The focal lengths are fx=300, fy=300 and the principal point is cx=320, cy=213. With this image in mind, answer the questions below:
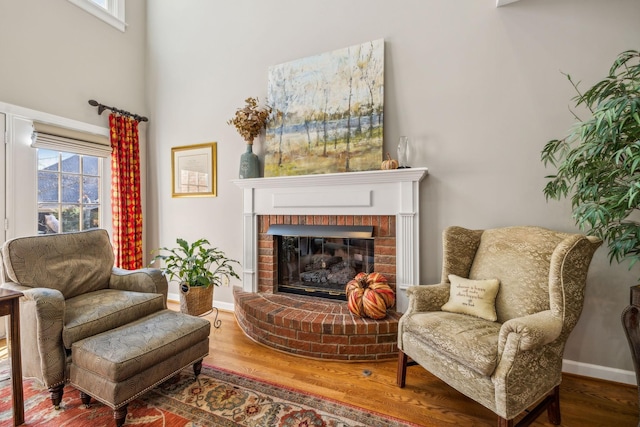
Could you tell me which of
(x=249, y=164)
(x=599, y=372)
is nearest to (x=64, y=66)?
(x=249, y=164)

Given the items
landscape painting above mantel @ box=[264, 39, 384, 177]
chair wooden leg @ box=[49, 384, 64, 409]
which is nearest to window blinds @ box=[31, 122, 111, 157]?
landscape painting above mantel @ box=[264, 39, 384, 177]

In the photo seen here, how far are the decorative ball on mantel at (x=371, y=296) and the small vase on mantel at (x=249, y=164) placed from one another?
1.46 meters

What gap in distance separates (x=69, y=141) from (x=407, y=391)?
3.68 metres

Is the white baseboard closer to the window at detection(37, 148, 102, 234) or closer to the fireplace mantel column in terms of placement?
the fireplace mantel column

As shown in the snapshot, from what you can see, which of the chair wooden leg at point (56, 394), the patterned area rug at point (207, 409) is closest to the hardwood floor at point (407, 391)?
the patterned area rug at point (207, 409)

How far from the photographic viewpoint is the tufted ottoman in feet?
4.96

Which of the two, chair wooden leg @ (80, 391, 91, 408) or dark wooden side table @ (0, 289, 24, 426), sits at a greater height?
dark wooden side table @ (0, 289, 24, 426)

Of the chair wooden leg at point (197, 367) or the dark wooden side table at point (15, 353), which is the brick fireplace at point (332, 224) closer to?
the chair wooden leg at point (197, 367)

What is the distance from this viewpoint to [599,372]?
2.04 metres

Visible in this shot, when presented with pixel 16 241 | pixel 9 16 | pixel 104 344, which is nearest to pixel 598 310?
pixel 104 344

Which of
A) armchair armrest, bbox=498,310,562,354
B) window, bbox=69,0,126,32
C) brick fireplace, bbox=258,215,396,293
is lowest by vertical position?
armchair armrest, bbox=498,310,562,354

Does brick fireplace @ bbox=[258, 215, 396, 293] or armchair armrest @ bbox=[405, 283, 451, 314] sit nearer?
armchair armrest @ bbox=[405, 283, 451, 314]

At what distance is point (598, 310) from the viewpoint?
2043mm

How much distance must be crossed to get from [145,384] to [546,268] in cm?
235
